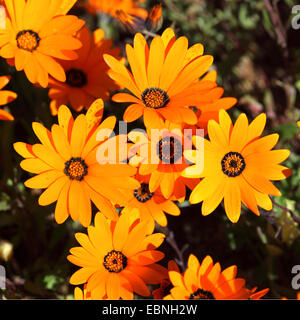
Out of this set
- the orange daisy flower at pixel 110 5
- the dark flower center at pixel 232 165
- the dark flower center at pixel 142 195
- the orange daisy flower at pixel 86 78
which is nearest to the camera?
the dark flower center at pixel 232 165

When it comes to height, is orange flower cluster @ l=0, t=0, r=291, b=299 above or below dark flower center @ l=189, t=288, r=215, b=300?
above

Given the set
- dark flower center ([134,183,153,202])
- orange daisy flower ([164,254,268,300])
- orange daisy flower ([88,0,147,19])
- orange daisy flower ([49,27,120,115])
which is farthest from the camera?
orange daisy flower ([88,0,147,19])

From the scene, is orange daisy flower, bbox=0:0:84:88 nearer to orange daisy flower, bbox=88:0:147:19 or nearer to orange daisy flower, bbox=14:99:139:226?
orange daisy flower, bbox=14:99:139:226

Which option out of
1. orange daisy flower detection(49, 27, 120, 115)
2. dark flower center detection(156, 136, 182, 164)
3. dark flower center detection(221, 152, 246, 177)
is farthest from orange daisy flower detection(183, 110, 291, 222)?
orange daisy flower detection(49, 27, 120, 115)

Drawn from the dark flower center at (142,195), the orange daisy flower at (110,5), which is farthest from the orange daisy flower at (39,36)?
the orange daisy flower at (110,5)

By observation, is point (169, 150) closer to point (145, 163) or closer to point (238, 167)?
point (145, 163)

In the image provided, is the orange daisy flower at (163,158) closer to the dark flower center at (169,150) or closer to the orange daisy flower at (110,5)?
the dark flower center at (169,150)
